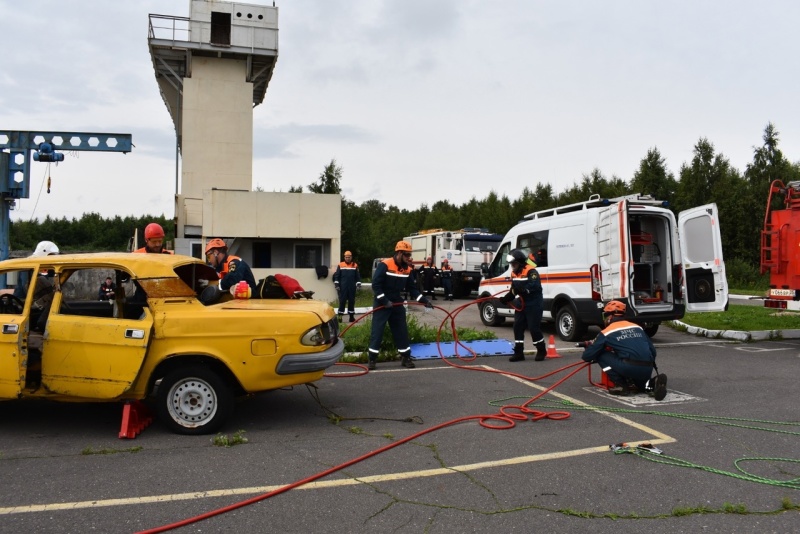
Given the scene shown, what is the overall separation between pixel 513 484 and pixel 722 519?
1.32m

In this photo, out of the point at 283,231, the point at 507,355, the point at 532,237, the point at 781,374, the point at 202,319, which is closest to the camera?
the point at 202,319

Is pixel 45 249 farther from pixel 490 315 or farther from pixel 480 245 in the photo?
pixel 480 245

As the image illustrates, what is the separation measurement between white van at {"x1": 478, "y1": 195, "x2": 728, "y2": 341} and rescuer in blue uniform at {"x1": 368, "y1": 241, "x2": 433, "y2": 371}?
3.60 metres

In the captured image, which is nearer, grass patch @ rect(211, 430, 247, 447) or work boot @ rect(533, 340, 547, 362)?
grass patch @ rect(211, 430, 247, 447)

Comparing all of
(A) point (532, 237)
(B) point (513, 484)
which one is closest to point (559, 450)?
(B) point (513, 484)

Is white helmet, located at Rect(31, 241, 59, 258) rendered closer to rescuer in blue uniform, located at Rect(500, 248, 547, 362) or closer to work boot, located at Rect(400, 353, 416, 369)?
work boot, located at Rect(400, 353, 416, 369)

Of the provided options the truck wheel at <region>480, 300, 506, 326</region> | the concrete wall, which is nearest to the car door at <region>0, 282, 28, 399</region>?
the truck wheel at <region>480, 300, 506, 326</region>

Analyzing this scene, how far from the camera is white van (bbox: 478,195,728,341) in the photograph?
10.2 metres

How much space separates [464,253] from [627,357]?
16122mm

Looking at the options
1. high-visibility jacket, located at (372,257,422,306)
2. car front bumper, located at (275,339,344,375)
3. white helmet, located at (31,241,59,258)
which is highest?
white helmet, located at (31,241,59,258)

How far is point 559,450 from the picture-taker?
4.99m

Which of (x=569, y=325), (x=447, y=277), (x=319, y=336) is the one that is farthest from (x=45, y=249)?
(x=447, y=277)

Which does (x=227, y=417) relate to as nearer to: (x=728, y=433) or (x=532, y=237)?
(x=728, y=433)

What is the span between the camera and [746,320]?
13664mm
